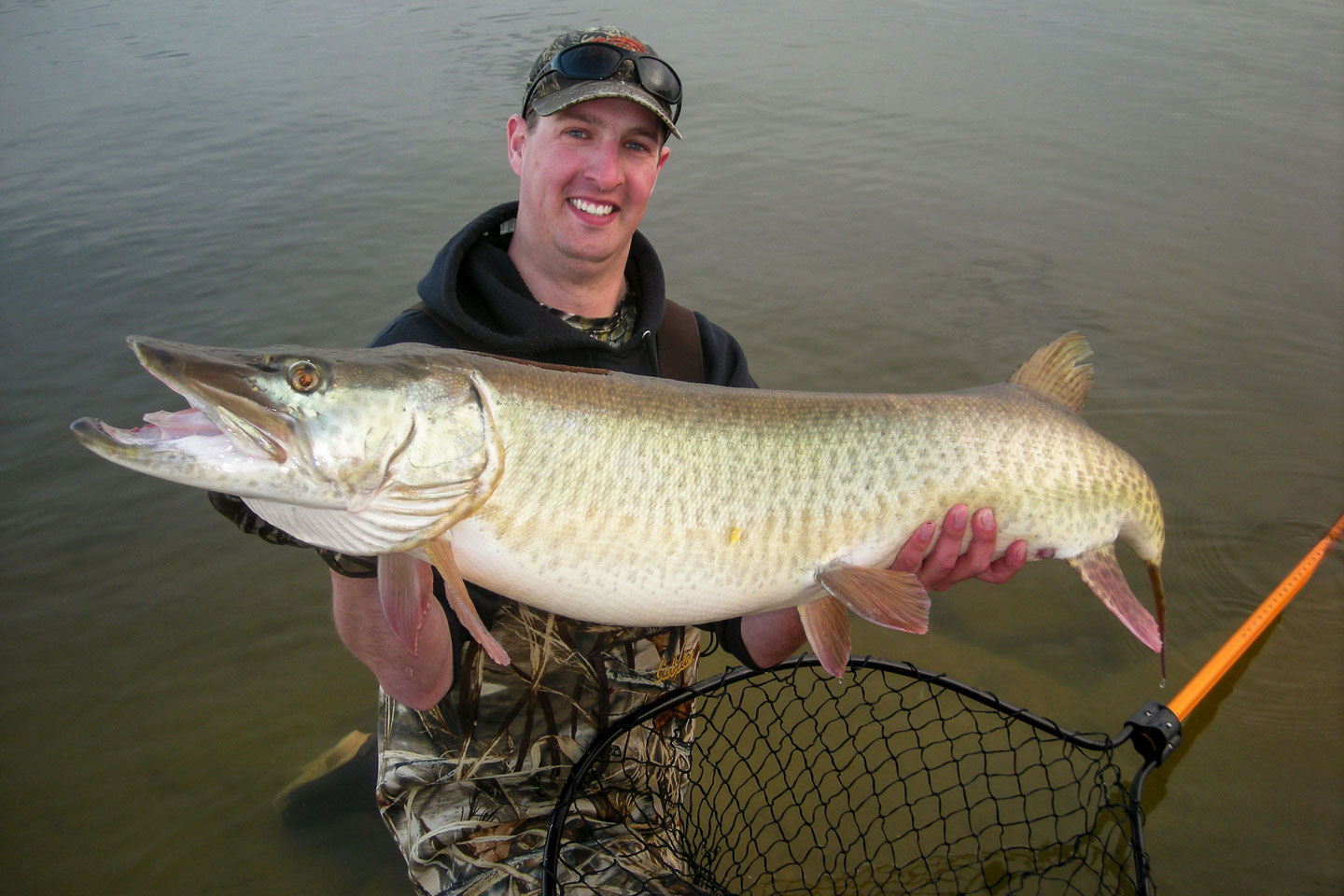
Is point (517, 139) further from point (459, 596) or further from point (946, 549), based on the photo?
point (946, 549)

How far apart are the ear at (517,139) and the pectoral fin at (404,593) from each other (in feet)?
4.87

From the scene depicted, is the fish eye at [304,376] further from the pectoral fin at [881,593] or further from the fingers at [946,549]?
the fingers at [946,549]

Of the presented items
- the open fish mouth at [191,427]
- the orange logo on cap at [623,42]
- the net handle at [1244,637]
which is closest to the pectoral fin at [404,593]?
the open fish mouth at [191,427]

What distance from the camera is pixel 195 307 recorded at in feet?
23.9

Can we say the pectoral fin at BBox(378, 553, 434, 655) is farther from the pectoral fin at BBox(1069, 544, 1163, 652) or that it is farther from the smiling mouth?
the pectoral fin at BBox(1069, 544, 1163, 652)

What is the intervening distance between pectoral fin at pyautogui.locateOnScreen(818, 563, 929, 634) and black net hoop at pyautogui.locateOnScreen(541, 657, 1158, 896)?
0.43m

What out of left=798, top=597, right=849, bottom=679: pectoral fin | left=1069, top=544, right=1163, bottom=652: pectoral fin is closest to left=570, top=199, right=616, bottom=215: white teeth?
left=798, top=597, right=849, bottom=679: pectoral fin

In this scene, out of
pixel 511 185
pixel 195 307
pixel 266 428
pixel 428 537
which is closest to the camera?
pixel 266 428

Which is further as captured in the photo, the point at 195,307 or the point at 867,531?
the point at 195,307

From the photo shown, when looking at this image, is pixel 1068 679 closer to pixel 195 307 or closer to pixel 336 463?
pixel 336 463

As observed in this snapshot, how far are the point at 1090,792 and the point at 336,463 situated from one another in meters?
3.04

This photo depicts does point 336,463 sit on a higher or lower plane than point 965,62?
lower

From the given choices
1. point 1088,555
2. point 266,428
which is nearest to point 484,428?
point 266,428

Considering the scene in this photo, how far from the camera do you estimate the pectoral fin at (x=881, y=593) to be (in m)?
2.28
